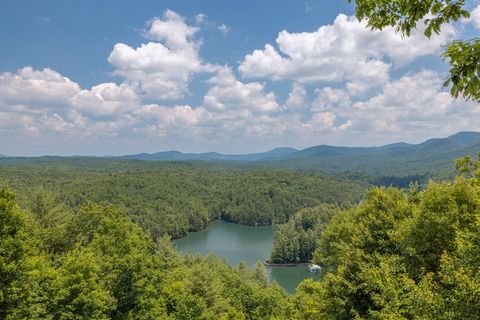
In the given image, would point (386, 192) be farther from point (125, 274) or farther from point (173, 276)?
point (173, 276)

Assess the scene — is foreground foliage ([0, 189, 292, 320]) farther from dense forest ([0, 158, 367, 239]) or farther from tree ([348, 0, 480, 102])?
dense forest ([0, 158, 367, 239])

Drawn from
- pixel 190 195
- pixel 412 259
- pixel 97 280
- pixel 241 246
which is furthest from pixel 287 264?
pixel 190 195

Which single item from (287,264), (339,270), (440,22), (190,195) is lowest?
(287,264)

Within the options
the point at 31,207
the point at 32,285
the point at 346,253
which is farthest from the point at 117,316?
the point at 31,207

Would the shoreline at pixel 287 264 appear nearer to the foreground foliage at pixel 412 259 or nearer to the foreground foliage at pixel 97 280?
the foreground foliage at pixel 97 280

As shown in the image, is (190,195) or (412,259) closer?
(412,259)

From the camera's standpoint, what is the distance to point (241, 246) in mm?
88312

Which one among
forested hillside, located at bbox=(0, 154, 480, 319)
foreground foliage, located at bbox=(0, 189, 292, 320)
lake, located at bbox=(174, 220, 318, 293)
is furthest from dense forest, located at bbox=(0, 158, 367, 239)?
forested hillside, located at bbox=(0, 154, 480, 319)

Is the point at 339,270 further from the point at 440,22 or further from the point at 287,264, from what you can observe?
the point at 287,264

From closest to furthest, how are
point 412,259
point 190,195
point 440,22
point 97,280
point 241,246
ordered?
point 440,22 < point 412,259 < point 97,280 < point 241,246 < point 190,195

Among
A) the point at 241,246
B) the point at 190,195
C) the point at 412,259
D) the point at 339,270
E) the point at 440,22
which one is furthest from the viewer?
the point at 190,195

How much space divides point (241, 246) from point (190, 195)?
2572 inches

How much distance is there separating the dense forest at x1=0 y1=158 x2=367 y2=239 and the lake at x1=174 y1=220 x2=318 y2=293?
6.51 meters

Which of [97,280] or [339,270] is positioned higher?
[339,270]
